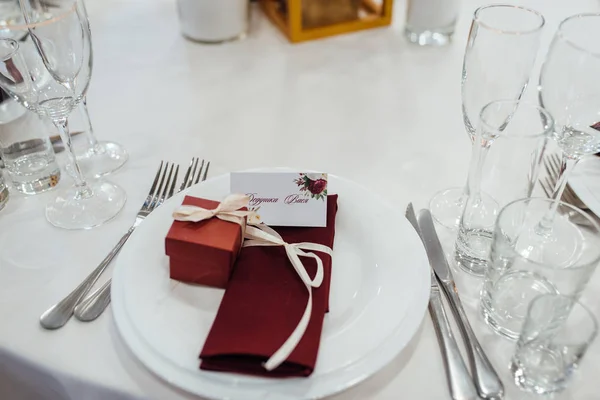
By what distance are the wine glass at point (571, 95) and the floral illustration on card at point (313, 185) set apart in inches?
11.3

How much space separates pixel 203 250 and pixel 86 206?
0.30 m

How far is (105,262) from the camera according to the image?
744mm

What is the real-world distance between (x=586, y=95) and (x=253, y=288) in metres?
0.47

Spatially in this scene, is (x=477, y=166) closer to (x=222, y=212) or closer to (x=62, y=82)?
(x=222, y=212)

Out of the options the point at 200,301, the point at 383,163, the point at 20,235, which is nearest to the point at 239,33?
the point at 383,163

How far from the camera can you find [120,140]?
3.37 feet

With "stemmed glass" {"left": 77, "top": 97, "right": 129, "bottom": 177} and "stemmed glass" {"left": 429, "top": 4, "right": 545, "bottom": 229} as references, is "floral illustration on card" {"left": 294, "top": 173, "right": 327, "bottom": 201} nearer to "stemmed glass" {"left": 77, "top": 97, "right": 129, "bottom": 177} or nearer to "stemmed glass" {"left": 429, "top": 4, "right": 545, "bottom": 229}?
"stemmed glass" {"left": 429, "top": 4, "right": 545, "bottom": 229}

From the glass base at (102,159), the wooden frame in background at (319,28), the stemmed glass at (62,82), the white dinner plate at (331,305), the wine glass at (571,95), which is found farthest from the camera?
the wooden frame in background at (319,28)

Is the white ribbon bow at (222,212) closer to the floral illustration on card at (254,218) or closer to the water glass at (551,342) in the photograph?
the floral illustration on card at (254,218)

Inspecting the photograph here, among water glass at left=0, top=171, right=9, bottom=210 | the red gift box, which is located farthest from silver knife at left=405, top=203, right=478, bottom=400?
water glass at left=0, top=171, right=9, bottom=210

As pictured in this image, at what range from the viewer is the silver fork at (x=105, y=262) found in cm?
67

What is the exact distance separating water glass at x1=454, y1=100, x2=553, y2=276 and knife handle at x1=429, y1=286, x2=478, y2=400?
94 mm

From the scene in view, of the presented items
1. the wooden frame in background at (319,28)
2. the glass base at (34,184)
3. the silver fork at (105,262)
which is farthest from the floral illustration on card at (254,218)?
the wooden frame in background at (319,28)

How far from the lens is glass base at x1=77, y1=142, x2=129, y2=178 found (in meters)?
0.95
